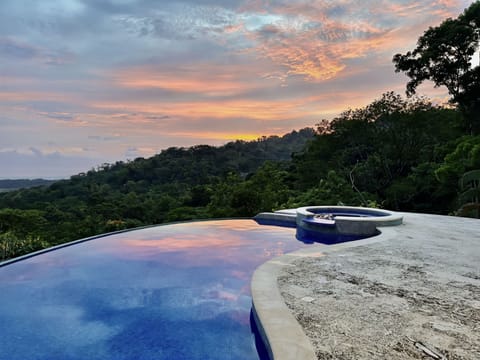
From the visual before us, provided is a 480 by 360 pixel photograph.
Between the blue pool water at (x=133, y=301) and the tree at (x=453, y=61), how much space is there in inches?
503

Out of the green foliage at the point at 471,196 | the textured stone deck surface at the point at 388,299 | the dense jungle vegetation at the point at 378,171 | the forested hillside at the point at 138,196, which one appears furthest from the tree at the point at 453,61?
the textured stone deck surface at the point at 388,299

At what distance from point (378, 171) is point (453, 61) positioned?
6.49 meters

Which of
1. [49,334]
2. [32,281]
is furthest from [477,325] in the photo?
[32,281]

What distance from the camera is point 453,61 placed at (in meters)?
14.7

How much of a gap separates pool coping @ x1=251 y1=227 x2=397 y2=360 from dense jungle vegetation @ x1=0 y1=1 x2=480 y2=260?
806 cm

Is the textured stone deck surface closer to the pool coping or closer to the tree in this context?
the pool coping

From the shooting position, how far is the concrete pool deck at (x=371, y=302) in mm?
2400

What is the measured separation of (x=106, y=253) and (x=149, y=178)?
113 ft

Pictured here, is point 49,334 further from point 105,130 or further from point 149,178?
point 149,178

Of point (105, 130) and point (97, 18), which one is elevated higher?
point (97, 18)

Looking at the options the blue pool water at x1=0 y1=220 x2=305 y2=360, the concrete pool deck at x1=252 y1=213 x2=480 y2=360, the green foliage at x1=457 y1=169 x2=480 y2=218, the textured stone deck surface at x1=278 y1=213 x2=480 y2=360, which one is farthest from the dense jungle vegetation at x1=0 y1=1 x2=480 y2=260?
the concrete pool deck at x1=252 y1=213 x2=480 y2=360

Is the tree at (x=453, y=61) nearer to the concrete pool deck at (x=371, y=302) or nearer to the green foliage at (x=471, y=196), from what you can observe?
the green foliage at (x=471, y=196)

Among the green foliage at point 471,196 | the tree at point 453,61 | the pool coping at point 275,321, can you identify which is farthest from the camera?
the tree at point 453,61

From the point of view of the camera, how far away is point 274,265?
4.28m
